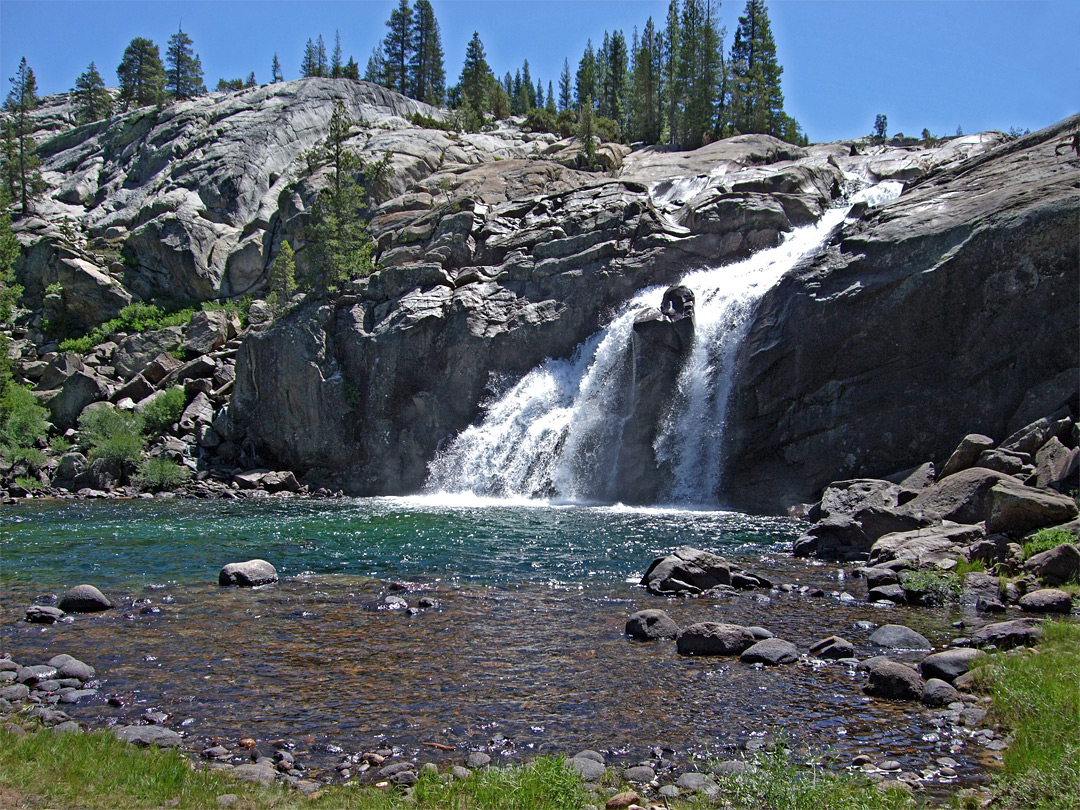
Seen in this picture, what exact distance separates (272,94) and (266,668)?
8427 cm

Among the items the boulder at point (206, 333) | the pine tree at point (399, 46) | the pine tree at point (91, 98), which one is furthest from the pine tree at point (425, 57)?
the boulder at point (206, 333)

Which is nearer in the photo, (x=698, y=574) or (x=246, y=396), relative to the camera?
(x=698, y=574)

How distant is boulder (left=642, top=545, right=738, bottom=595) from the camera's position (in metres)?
16.1

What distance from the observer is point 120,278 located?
206 feet

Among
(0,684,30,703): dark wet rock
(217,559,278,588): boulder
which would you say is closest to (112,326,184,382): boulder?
(217,559,278,588): boulder

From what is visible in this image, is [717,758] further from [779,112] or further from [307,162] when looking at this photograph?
[779,112]

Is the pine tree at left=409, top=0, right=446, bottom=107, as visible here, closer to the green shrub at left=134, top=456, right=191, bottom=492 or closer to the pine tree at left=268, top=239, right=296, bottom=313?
the pine tree at left=268, top=239, right=296, bottom=313

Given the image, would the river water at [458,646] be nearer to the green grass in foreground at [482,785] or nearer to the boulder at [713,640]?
the boulder at [713,640]

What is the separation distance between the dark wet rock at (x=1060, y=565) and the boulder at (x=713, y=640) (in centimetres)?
641

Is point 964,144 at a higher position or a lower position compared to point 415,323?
higher

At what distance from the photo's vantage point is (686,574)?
16375mm

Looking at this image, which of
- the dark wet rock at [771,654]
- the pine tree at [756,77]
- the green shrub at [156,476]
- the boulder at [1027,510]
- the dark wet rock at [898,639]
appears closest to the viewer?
the dark wet rock at [771,654]

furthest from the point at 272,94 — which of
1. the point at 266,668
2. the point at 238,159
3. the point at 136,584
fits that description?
the point at 266,668

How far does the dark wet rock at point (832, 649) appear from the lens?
11.6 m
